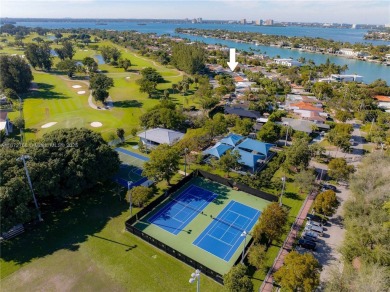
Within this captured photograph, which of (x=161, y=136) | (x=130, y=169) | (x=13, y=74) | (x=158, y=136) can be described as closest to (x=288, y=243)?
(x=130, y=169)

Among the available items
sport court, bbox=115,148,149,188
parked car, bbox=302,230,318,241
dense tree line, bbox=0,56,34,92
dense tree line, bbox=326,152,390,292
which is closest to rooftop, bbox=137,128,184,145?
sport court, bbox=115,148,149,188

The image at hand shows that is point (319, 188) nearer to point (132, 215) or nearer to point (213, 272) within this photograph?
point (213, 272)

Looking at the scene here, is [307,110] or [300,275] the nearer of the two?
[300,275]

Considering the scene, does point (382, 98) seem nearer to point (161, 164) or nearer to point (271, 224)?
point (271, 224)

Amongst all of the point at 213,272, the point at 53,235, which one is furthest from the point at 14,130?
the point at 213,272

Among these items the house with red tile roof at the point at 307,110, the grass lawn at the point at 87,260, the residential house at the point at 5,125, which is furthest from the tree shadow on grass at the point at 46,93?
the house with red tile roof at the point at 307,110

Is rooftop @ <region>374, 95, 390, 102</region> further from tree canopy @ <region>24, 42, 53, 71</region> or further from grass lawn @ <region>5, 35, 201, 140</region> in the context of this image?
tree canopy @ <region>24, 42, 53, 71</region>
